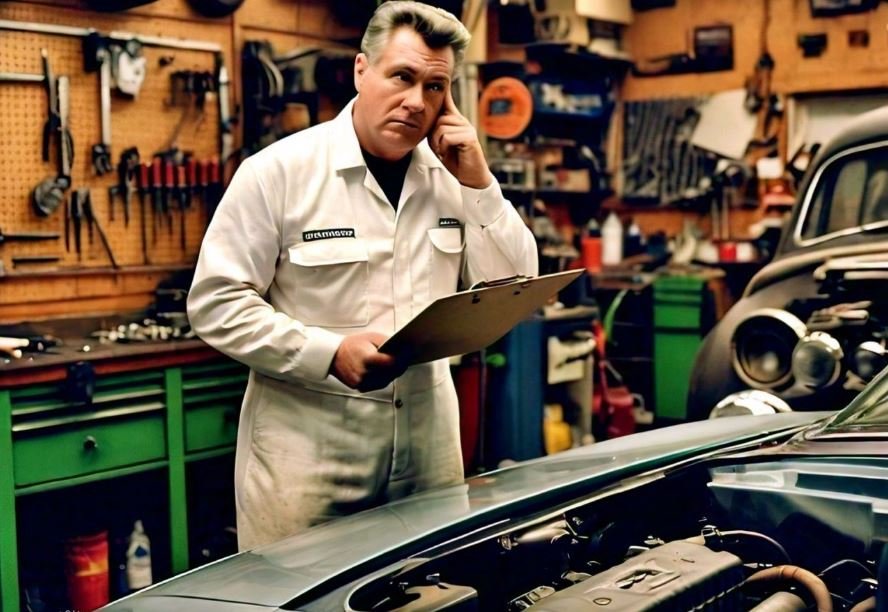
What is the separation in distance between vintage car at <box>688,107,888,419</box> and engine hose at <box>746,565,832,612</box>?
5.13 ft

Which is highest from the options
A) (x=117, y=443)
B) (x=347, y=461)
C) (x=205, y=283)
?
(x=205, y=283)

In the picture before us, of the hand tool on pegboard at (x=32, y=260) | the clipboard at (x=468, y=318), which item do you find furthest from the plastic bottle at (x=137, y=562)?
the clipboard at (x=468, y=318)

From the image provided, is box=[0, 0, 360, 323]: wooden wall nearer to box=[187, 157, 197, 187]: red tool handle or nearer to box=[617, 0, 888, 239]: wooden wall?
box=[187, 157, 197, 187]: red tool handle

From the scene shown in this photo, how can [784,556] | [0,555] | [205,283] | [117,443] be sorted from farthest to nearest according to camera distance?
[117,443], [0,555], [205,283], [784,556]

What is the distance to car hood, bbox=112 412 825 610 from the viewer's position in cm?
132

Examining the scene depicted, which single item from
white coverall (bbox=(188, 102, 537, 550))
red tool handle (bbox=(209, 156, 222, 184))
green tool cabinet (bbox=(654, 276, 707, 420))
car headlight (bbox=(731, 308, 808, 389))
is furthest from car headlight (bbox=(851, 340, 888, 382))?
green tool cabinet (bbox=(654, 276, 707, 420))

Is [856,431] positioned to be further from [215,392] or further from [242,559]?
[215,392]

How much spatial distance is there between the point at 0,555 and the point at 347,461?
1580 millimetres

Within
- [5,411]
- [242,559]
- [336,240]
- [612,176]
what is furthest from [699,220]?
[242,559]

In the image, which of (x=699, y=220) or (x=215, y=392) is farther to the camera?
(x=699, y=220)

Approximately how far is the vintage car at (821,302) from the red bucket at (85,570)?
1951 mm

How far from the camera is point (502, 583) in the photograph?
158 cm

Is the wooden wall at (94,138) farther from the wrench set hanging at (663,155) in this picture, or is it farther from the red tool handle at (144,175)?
the wrench set hanging at (663,155)

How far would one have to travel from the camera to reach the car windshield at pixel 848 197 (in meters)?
3.68
